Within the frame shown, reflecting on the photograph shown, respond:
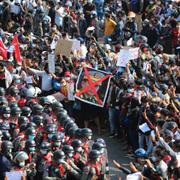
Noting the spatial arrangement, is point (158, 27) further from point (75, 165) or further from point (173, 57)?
point (75, 165)

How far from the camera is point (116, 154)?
1778 cm

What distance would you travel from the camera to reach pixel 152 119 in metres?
16.5

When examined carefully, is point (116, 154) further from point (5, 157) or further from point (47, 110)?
point (5, 157)

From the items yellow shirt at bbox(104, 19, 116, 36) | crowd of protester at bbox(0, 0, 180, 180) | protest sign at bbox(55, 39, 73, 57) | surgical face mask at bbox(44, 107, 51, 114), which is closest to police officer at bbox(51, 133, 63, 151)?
crowd of protester at bbox(0, 0, 180, 180)

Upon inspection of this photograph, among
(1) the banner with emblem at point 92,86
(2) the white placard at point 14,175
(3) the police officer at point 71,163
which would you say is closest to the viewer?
(2) the white placard at point 14,175

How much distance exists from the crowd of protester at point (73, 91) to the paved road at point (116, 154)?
0.20m

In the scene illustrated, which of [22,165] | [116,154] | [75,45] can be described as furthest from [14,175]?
[75,45]

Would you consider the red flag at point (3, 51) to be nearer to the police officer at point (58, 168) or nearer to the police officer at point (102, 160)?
the police officer at point (102, 160)

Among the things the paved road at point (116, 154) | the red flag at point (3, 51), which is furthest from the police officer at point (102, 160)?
the red flag at point (3, 51)

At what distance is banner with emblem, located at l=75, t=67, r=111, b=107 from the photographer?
1798cm

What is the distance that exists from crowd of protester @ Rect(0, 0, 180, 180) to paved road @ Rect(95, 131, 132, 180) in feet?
0.64

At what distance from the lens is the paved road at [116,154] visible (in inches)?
649

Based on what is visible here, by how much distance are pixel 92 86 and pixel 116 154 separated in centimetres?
168

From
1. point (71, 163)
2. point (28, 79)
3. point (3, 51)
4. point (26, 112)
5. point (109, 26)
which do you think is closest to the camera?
point (71, 163)
